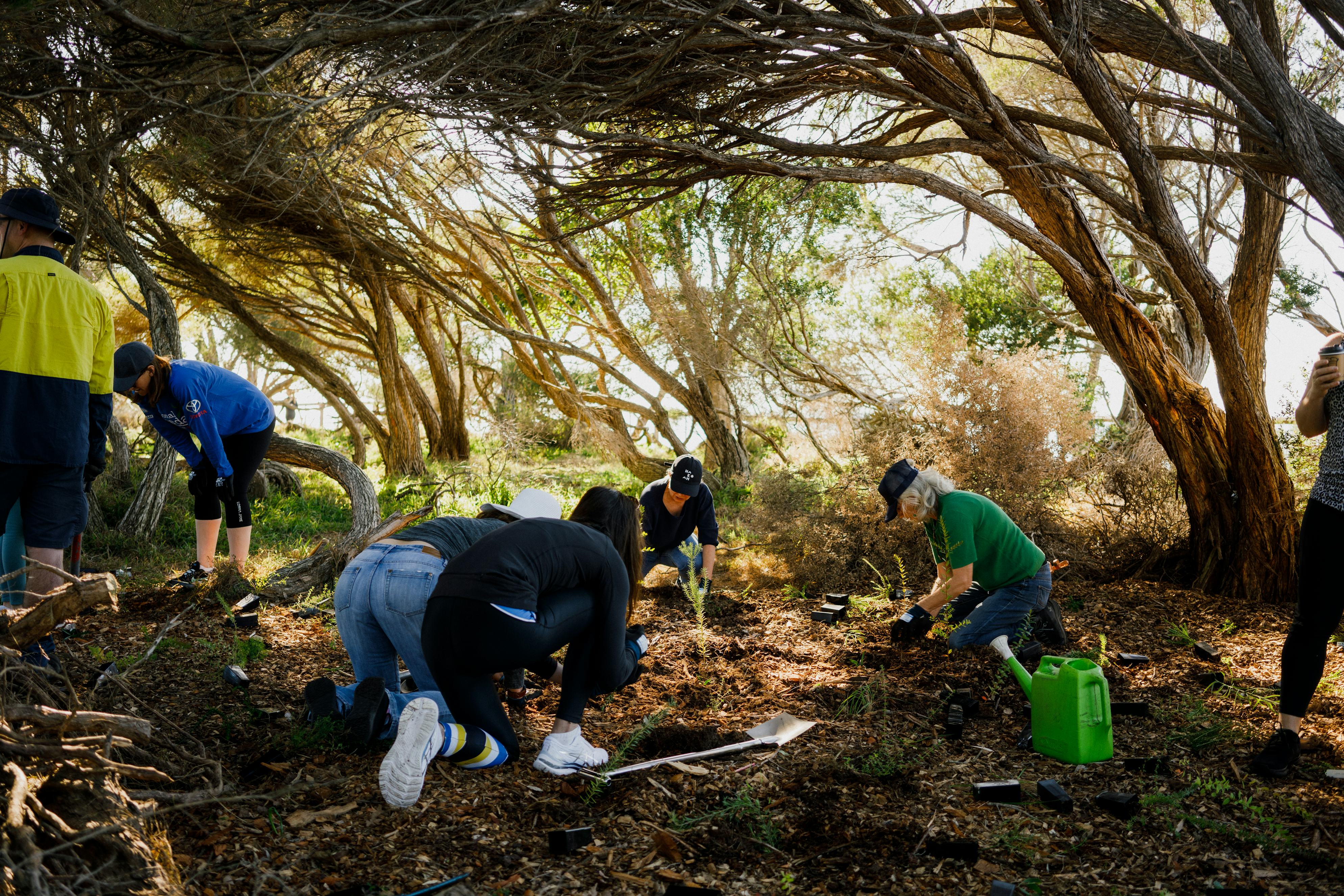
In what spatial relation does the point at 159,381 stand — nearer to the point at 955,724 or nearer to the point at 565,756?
the point at 565,756

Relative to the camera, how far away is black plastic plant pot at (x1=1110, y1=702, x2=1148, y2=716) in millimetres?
3631

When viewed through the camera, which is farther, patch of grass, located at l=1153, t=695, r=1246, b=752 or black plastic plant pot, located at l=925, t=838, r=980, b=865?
patch of grass, located at l=1153, t=695, r=1246, b=752

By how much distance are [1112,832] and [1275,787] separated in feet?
2.45

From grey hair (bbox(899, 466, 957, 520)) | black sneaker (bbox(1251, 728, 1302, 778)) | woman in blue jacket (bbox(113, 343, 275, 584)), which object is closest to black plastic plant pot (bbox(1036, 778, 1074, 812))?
black sneaker (bbox(1251, 728, 1302, 778))

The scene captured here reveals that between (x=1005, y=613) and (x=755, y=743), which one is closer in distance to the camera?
(x=755, y=743)

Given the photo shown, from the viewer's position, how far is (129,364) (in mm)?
4375

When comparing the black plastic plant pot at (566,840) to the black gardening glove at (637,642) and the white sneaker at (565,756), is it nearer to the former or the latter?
the white sneaker at (565,756)

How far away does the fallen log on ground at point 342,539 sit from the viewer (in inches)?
211

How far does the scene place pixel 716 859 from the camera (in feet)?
8.34

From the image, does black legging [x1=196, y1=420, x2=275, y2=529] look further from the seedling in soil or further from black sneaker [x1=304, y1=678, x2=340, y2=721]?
the seedling in soil

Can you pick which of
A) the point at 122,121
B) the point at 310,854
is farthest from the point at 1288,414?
the point at 122,121

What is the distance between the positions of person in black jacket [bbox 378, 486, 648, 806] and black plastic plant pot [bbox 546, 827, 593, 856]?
0.41m

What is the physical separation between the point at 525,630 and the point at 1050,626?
10.1 ft

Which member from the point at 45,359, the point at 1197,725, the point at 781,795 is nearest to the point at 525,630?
the point at 781,795
